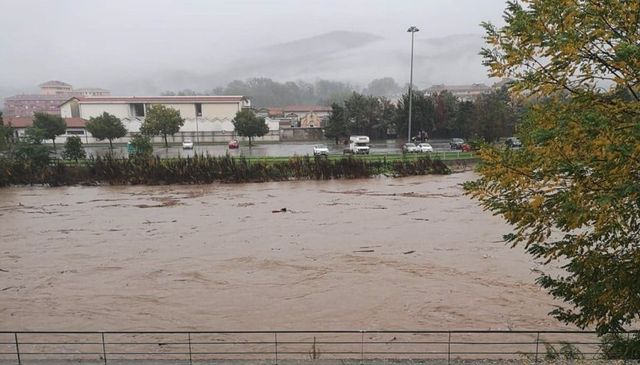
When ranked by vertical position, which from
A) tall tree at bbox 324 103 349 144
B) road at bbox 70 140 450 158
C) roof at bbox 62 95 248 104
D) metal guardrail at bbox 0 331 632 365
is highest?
roof at bbox 62 95 248 104

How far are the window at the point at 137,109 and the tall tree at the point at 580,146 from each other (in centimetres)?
6902

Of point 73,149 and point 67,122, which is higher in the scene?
point 67,122

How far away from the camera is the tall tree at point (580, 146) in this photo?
4.47 metres

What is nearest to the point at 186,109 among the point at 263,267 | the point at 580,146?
the point at 263,267

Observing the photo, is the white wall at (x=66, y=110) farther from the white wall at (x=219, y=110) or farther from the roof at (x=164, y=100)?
the white wall at (x=219, y=110)

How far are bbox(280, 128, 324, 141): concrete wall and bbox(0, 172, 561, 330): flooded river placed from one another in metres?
39.4

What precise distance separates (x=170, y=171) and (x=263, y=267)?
2002 centimetres

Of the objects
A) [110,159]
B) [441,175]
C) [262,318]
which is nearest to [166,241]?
[262,318]

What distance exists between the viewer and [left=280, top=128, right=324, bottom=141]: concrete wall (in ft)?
216

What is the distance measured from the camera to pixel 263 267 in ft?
49.4

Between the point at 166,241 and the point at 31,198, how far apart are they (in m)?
15.1

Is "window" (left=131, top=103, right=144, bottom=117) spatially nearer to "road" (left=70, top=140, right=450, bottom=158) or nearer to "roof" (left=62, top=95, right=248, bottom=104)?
"roof" (left=62, top=95, right=248, bottom=104)

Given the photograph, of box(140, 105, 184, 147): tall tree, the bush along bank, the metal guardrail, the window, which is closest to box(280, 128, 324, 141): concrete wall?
box(140, 105, 184, 147): tall tree

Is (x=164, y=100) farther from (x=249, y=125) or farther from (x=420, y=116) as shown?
(x=420, y=116)
